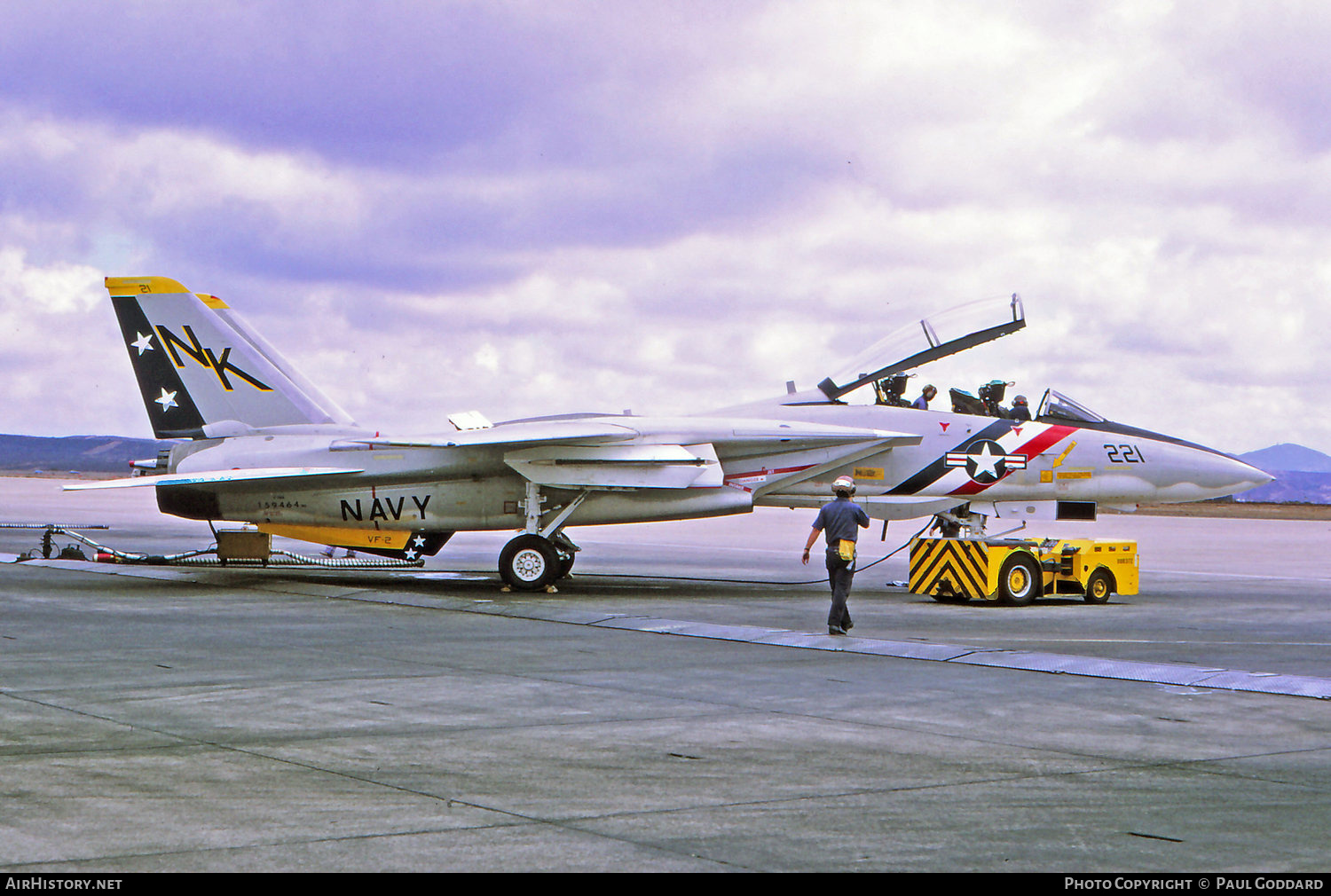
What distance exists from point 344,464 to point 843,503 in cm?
814

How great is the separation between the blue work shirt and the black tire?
5774mm

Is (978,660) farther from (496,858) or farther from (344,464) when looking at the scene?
(344,464)

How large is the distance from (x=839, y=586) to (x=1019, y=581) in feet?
17.4

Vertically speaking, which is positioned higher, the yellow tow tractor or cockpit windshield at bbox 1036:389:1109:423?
cockpit windshield at bbox 1036:389:1109:423

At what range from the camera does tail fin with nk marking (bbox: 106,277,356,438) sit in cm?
1814

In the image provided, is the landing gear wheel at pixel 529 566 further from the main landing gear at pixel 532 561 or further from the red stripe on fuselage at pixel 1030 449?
the red stripe on fuselage at pixel 1030 449

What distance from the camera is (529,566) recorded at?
16672 mm

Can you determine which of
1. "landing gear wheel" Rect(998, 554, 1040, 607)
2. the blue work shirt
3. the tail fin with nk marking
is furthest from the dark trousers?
the tail fin with nk marking

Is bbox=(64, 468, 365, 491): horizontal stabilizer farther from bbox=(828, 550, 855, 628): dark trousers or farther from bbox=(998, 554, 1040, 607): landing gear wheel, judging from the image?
bbox=(998, 554, 1040, 607): landing gear wheel

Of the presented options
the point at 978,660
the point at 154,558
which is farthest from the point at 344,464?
the point at 978,660

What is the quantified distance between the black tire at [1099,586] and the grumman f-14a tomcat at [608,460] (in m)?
1.12

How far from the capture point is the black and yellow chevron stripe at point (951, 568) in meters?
15.9

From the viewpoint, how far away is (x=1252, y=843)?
4473mm

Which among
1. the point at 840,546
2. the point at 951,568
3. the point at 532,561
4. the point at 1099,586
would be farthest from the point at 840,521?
the point at 1099,586
